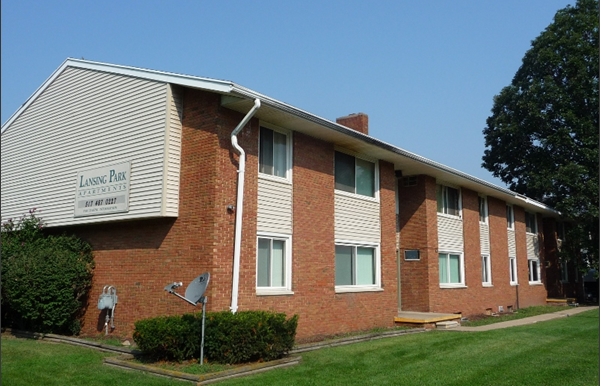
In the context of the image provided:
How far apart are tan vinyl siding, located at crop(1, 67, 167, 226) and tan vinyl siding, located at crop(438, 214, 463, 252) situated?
1162 centimetres

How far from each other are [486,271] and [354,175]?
10521 mm

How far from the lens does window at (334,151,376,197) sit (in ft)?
52.6

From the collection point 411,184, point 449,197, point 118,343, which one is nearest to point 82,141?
point 118,343

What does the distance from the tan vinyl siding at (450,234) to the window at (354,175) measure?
15.4 ft

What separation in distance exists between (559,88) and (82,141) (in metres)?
24.5

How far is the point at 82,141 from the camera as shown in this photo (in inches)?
583

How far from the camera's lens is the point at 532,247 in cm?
2969

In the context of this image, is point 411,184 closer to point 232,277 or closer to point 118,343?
point 232,277

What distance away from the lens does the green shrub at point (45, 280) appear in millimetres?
13273

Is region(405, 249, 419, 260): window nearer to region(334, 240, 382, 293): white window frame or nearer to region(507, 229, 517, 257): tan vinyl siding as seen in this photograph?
region(334, 240, 382, 293): white window frame

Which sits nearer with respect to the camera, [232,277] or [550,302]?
[232,277]

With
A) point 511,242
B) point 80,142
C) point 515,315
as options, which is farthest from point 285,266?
point 511,242

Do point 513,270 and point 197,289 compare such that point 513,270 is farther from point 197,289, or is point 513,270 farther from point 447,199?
point 197,289

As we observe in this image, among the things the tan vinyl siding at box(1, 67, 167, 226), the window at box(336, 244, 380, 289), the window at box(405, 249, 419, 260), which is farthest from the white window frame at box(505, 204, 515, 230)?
the tan vinyl siding at box(1, 67, 167, 226)
